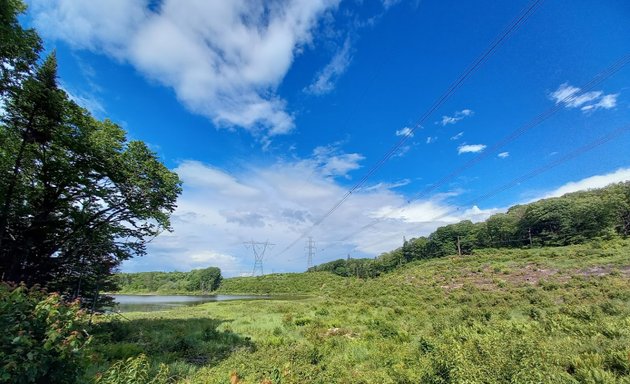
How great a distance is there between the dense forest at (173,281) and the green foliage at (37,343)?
153789mm

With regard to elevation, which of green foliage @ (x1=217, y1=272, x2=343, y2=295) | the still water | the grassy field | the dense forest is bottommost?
the grassy field

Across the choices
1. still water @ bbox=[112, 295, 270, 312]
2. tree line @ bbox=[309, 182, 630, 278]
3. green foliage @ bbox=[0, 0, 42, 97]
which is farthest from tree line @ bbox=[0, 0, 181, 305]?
tree line @ bbox=[309, 182, 630, 278]

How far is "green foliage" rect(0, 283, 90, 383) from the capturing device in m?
4.53

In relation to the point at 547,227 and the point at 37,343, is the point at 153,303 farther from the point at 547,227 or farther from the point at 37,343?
the point at 547,227

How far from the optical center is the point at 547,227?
7550 centimetres

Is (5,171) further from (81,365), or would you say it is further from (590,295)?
(590,295)

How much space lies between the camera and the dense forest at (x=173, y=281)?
518 feet

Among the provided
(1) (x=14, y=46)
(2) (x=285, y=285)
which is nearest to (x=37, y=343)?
(1) (x=14, y=46)

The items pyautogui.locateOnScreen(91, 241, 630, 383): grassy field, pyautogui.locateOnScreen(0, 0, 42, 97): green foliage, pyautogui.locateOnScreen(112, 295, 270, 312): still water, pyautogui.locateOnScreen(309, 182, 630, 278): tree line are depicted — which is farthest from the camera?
pyautogui.locateOnScreen(309, 182, 630, 278): tree line

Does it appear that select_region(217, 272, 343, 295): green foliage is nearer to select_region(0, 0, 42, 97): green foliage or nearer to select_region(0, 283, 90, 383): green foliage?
select_region(0, 0, 42, 97): green foliage

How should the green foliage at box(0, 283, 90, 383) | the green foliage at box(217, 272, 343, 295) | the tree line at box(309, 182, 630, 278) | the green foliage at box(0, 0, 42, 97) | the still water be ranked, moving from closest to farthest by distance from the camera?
the green foliage at box(0, 283, 90, 383) < the green foliage at box(0, 0, 42, 97) < the still water < the tree line at box(309, 182, 630, 278) < the green foliage at box(217, 272, 343, 295)

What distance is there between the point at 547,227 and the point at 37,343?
96552 mm

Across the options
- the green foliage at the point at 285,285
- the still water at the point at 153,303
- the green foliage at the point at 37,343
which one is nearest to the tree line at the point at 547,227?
the green foliage at the point at 285,285

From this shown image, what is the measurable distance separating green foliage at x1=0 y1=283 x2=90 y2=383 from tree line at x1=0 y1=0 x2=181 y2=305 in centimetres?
1106
